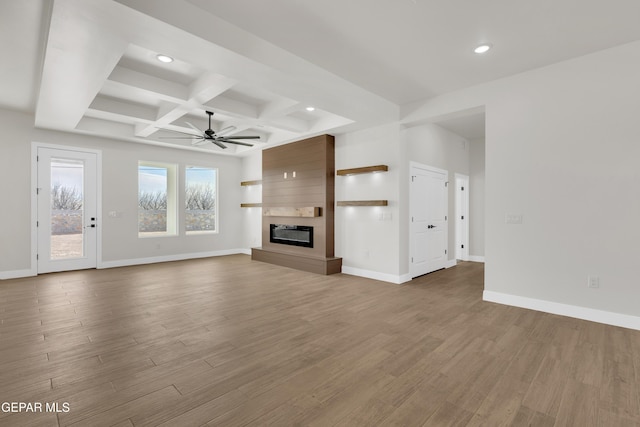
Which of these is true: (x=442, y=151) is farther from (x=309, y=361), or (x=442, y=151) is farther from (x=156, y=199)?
(x=156, y=199)

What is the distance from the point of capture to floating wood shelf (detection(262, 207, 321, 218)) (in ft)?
20.2

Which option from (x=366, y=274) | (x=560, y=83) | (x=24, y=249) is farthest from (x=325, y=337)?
(x=24, y=249)

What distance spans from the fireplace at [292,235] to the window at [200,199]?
2082mm

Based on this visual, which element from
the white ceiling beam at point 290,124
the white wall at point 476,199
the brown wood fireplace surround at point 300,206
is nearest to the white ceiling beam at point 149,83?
the white ceiling beam at point 290,124

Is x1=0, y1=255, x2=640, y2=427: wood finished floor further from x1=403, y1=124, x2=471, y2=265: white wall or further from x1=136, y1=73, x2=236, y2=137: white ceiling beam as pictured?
x1=136, y1=73, x2=236, y2=137: white ceiling beam

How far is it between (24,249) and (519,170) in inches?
326

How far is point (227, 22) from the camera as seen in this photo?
9.18 ft

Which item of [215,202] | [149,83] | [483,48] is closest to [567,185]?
[483,48]

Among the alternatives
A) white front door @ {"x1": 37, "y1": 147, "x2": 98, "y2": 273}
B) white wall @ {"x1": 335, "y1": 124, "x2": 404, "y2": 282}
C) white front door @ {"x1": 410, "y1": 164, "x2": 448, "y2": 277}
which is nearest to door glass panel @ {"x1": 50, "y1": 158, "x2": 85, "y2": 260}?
white front door @ {"x1": 37, "y1": 147, "x2": 98, "y2": 273}

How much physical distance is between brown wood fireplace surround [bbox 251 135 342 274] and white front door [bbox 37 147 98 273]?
11.6ft

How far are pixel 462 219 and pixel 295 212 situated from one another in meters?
4.31

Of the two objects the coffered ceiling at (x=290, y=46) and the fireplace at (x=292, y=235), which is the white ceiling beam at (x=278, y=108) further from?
the fireplace at (x=292, y=235)

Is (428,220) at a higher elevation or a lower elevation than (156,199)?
lower

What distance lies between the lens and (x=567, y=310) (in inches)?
140
